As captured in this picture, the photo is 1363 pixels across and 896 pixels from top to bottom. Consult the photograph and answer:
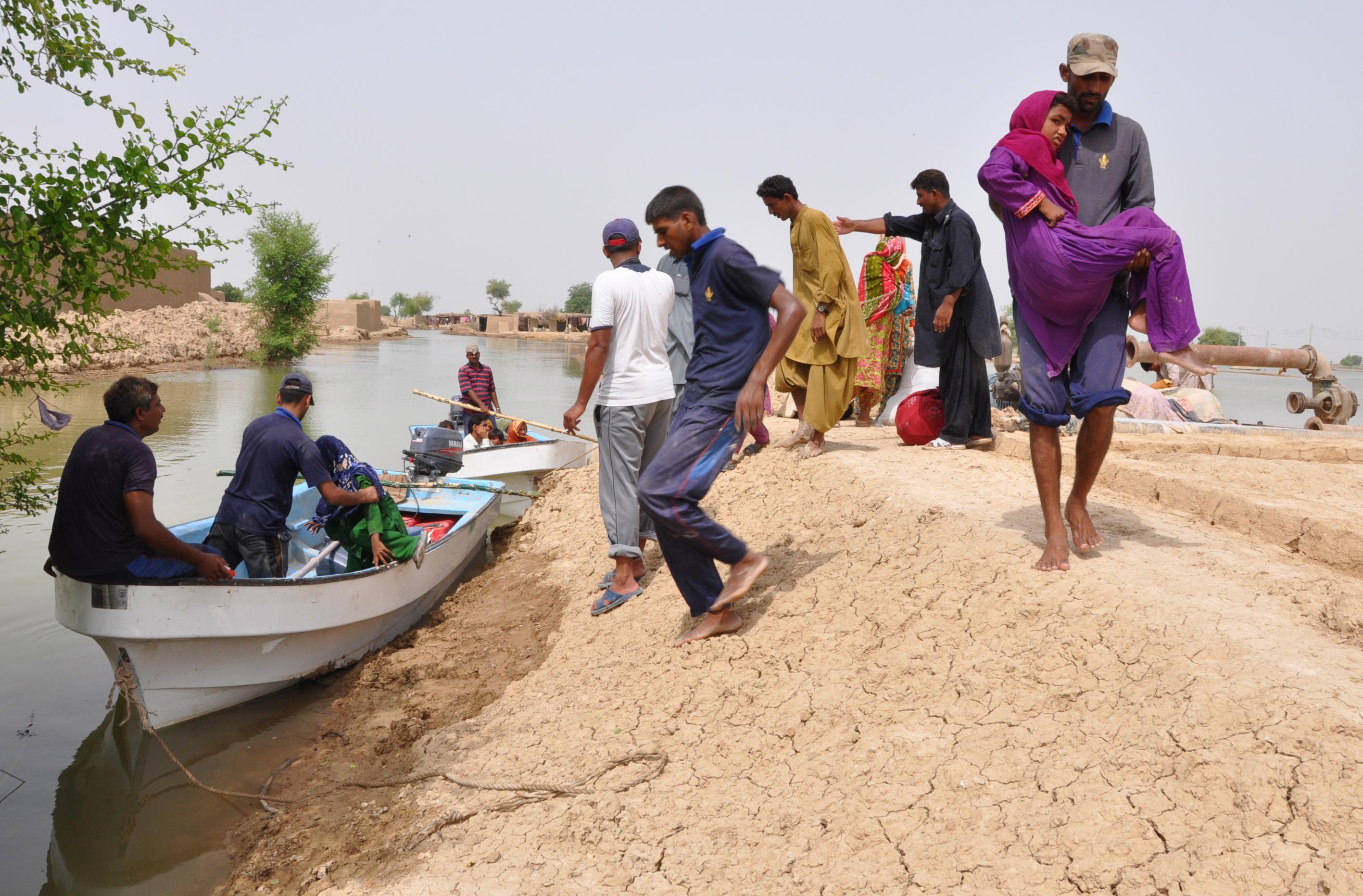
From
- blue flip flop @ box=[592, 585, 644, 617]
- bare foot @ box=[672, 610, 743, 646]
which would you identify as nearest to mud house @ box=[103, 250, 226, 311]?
blue flip flop @ box=[592, 585, 644, 617]

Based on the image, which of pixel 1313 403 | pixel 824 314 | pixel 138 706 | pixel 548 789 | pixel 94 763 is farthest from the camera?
pixel 1313 403

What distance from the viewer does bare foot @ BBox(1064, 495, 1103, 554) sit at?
3771 mm

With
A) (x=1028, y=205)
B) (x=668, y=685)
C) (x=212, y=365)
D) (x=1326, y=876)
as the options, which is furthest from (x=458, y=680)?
(x=212, y=365)

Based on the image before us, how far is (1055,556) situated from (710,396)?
59.2 inches

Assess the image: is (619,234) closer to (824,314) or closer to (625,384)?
(625,384)

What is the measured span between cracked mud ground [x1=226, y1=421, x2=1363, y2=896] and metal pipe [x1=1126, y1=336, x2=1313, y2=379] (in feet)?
17.5

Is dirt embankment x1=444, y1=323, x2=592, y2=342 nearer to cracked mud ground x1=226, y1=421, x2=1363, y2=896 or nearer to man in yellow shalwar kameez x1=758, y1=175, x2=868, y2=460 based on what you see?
man in yellow shalwar kameez x1=758, y1=175, x2=868, y2=460

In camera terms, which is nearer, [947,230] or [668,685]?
[668,685]

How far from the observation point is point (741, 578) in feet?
12.7

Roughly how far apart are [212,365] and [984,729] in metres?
35.9

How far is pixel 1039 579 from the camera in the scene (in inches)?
138

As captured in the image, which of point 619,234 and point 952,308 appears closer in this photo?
point 619,234

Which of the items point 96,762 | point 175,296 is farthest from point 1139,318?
point 175,296

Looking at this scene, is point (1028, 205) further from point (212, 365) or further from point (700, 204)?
point (212, 365)
